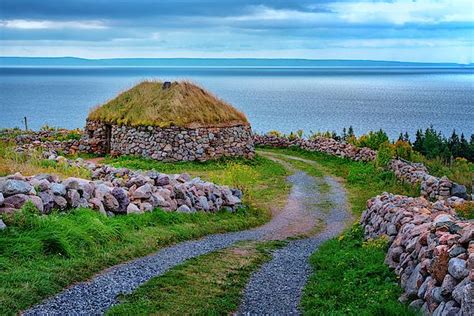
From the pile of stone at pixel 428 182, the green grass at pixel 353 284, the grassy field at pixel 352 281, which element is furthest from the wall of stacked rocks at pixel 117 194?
the pile of stone at pixel 428 182

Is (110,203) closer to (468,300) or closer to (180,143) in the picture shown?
(468,300)

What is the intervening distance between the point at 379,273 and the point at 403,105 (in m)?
130

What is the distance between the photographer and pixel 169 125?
3127cm

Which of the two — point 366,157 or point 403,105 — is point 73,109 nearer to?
Result: point 403,105

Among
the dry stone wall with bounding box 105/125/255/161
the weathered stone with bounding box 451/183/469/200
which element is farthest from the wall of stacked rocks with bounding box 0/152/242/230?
the dry stone wall with bounding box 105/125/255/161

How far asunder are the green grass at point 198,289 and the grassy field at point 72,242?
1.26 metres

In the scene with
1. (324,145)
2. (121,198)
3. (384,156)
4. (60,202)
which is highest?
(60,202)

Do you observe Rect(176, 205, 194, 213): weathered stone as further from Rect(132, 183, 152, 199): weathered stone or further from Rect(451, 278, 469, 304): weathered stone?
Rect(451, 278, 469, 304): weathered stone

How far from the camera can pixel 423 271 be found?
8.45 meters

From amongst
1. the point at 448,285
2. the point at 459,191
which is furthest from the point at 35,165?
the point at 448,285

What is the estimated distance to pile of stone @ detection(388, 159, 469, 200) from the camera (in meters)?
20.3

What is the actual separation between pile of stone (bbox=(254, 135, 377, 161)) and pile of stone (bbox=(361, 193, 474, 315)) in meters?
20.3

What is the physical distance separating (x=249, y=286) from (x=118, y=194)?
5.18m

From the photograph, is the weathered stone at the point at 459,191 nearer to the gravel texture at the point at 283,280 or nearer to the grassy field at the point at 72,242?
the gravel texture at the point at 283,280
